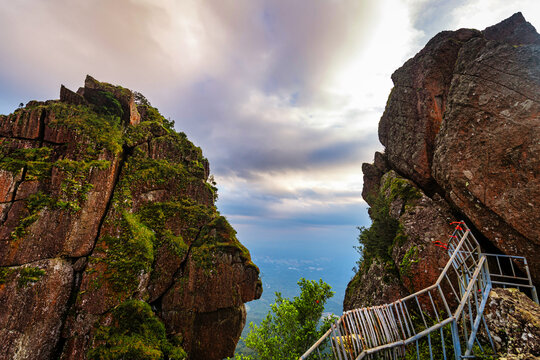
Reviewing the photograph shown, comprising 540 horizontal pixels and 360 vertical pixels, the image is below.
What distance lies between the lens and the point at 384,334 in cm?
904

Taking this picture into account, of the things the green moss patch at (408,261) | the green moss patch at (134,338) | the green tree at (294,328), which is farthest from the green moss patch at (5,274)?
the green moss patch at (408,261)

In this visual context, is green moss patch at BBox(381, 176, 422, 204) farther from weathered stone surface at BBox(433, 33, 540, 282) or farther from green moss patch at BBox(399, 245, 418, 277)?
green moss patch at BBox(399, 245, 418, 277)

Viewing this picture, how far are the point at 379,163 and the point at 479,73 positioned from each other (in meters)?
12.5

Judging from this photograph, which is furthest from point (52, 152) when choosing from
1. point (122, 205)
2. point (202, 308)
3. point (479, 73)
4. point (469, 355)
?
point (479, 73)

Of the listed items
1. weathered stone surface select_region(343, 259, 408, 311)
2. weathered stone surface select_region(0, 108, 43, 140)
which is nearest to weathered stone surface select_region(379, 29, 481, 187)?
weathered stone surface select_region(343, 259, 408, 311)

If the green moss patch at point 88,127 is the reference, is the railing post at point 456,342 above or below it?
below

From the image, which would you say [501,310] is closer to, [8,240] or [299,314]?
[299,314]

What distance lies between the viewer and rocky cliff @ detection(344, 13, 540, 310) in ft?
36.7

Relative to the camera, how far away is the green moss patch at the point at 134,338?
14328mm

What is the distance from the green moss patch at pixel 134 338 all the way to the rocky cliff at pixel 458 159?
16381 millimetres

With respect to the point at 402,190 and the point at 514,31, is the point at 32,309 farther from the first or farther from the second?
the point at 514,31

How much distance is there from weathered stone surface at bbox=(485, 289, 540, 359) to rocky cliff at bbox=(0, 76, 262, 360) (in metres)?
17.5

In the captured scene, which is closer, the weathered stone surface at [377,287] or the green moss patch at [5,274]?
the green moss patch at [5,274]

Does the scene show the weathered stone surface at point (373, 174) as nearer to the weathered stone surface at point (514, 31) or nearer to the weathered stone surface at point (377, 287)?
the weathered stone surface at point (377, 287)
